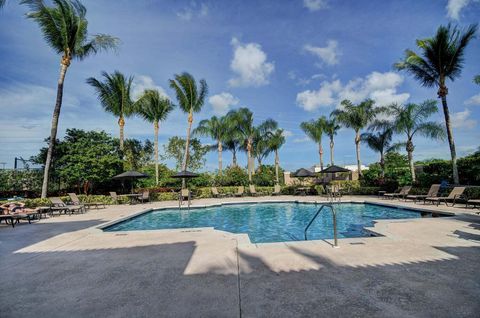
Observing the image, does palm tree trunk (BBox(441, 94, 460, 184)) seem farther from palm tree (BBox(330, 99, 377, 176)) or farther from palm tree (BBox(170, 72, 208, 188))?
palm tree (BBox(170, 72, 208, 188))

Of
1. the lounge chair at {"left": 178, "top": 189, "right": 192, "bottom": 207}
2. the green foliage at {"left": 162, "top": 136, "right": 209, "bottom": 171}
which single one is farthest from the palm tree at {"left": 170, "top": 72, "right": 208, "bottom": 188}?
the green foliage at {"left": 162, "top": 136, "right": 209, "bottom": 171}

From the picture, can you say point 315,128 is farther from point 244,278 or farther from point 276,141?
point 244,278

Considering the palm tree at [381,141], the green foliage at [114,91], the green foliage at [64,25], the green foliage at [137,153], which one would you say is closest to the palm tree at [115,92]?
the green foliage at [114,91]

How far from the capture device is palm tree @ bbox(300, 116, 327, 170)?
29.7 metres

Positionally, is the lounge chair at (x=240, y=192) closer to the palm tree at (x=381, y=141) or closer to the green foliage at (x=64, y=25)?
the palm tree at (x=381, y=141)

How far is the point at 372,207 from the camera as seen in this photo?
1279 cm

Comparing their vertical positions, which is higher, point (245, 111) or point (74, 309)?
point (245, 111)

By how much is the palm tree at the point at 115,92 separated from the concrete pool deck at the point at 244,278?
53.7ft

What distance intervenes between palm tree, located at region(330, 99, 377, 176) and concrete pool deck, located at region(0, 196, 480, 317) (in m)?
20.1

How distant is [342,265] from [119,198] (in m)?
15.8

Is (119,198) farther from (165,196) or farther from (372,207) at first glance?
(372,207)

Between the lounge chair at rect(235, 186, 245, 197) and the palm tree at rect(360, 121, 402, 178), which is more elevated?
the palm tree at rect(360, 121, 402, 178)

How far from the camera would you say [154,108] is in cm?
2303

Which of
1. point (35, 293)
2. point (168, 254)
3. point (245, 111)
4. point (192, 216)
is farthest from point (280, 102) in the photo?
point (35, 293)
